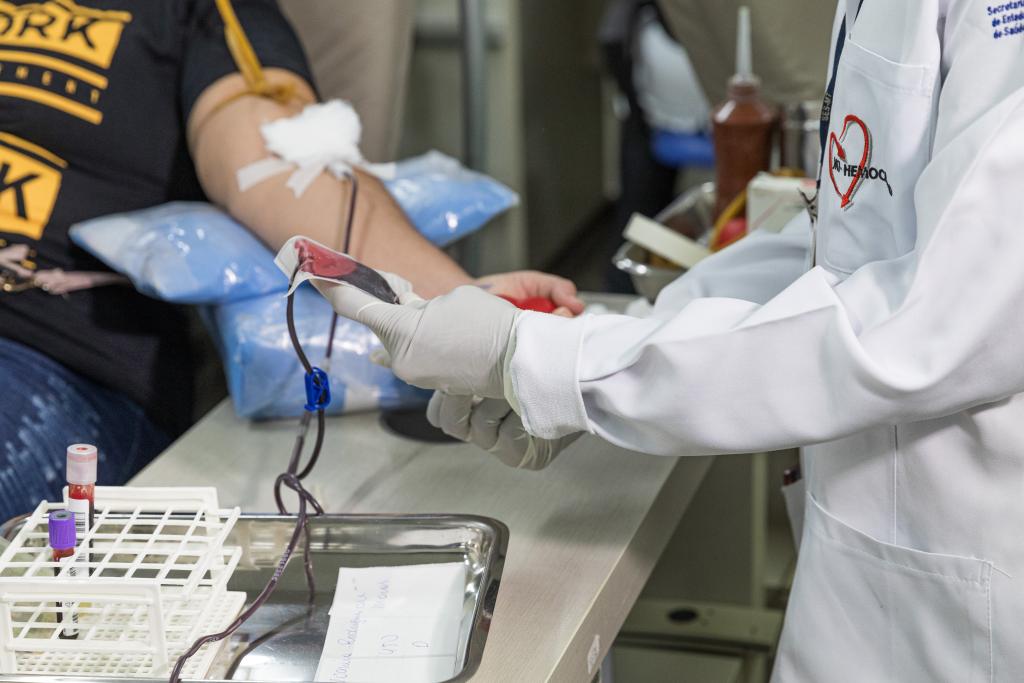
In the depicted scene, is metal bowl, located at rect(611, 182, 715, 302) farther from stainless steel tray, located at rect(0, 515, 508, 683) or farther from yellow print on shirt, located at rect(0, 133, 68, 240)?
yellow print on shirt, located at rect(0, 133, 68, 240)

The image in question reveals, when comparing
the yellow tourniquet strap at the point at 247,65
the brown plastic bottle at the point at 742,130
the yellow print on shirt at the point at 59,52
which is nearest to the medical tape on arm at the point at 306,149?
the yellow tourniquet strap at the point at 247,65

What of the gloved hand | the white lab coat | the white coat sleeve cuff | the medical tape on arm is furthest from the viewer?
the medical tape on arm

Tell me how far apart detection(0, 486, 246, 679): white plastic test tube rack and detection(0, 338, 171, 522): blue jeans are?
1.10ft

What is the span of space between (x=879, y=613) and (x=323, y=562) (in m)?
0.46

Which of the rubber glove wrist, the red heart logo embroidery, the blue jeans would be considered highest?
the red heart logo embroidery

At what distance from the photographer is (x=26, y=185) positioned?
4.92 ft

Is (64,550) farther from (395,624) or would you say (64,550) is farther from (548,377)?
(548,377)

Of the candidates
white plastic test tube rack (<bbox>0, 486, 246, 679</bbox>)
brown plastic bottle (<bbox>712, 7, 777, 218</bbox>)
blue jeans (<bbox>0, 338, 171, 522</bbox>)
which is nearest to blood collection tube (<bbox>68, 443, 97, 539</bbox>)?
white plastic test tube rack (<bbox>0, 486, 246, 679</bbox>)

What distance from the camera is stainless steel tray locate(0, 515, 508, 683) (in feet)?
3.11

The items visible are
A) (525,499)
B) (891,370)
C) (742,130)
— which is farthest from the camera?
(742,130)

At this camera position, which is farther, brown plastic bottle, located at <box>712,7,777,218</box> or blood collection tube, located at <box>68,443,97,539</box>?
brown plastic bottle, located at <box>712,7,777,218</box>

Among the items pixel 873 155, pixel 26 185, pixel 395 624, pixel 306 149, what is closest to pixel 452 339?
pixel 395 624

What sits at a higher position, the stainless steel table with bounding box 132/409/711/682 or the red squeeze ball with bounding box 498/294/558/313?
the red squeeze ball with bounding box 498/294/558/313

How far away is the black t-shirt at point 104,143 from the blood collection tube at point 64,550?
58 cm
